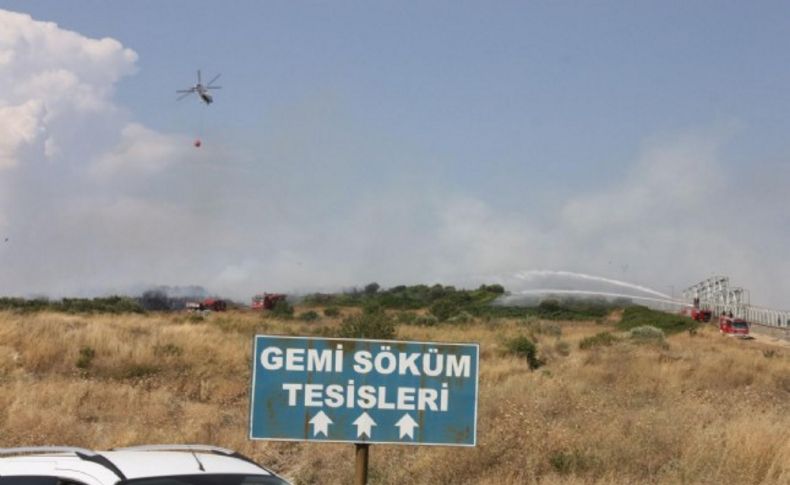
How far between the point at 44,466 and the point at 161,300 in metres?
66.2

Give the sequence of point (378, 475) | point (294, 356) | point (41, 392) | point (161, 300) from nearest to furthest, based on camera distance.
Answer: point (294, 356) < point (378, 475) < point (41, 392) < point (161, 300)

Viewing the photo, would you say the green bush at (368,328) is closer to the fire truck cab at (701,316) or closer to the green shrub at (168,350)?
the green shrub at (168,350)

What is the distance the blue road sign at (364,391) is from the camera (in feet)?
26.1

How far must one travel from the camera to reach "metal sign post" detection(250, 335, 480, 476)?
26.1 ft

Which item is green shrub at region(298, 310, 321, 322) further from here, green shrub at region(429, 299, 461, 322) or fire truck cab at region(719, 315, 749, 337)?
fire truck cab at region(719, 315, 749, 337)

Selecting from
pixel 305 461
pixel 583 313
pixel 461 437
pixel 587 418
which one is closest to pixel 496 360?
pixel 587 418

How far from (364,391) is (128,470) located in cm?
371

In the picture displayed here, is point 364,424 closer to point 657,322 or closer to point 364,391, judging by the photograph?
point 364,391

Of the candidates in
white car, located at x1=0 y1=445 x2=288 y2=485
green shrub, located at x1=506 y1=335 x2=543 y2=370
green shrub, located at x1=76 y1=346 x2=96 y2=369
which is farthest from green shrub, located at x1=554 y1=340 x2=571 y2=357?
white car, located at x1=0 y1=445 x2=288 y2=485

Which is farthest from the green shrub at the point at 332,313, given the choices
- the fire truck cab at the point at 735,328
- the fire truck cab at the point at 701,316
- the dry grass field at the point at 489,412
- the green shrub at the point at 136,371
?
the green shrub at the point at 136,371

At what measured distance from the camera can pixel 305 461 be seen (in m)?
11.3

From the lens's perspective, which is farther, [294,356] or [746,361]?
[746,361]

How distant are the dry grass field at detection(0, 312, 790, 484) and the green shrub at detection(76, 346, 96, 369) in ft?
0.17

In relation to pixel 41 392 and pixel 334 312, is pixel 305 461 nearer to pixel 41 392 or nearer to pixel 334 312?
pixel 41 392
